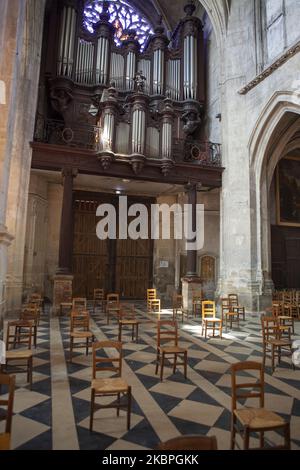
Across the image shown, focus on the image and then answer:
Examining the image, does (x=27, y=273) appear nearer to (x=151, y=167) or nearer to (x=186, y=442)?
(x=151, y=167)

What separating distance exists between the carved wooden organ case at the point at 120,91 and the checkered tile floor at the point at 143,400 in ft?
23.4

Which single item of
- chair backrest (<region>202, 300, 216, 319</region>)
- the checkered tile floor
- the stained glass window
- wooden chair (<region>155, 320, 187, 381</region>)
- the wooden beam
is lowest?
the checkered tile floor

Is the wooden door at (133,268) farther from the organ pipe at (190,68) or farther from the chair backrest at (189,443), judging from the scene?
the chair backrest at (189,443)

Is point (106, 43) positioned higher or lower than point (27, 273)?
higher

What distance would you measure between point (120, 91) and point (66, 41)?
2.82m

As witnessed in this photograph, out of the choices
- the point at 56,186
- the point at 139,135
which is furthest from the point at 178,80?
the point at 56,186

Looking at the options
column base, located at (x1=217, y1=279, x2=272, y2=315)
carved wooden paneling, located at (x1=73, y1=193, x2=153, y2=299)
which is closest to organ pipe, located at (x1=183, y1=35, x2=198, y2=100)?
carved wooden paneling, located at (x1=73, y1=193, x2=153, y2=299)

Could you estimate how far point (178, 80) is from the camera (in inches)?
566

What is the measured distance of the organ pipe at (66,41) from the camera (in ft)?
41.2

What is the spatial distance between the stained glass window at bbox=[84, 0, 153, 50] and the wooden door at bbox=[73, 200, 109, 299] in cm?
846

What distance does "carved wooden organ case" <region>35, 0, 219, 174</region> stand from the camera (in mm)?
11172

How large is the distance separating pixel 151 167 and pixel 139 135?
3.92 feet

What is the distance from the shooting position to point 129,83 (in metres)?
13.8

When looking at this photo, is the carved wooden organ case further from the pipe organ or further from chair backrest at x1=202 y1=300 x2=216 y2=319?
chair backrest at x1=202 y1=300 x2=216 y2=319
